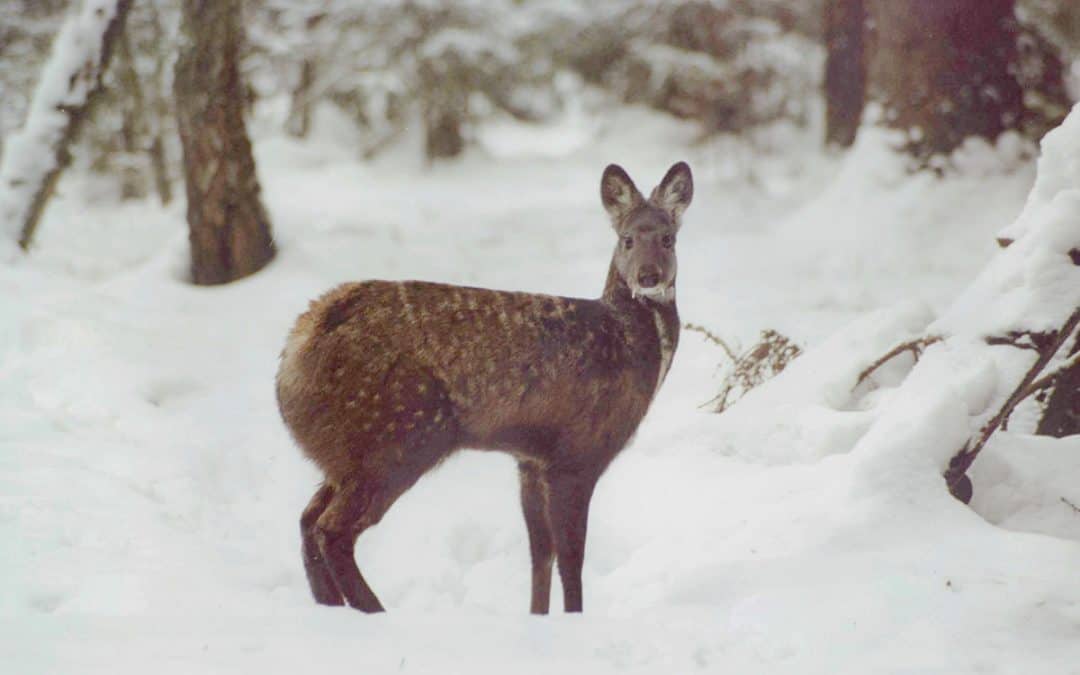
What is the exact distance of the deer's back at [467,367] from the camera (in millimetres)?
4527

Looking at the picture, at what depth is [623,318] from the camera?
5.21m

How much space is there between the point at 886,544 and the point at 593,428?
127 centimetres

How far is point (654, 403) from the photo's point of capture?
23.9 feet

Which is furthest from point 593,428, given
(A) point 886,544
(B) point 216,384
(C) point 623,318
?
(B) point 216,384

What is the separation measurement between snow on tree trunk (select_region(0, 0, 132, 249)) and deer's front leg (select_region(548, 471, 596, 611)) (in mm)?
6857

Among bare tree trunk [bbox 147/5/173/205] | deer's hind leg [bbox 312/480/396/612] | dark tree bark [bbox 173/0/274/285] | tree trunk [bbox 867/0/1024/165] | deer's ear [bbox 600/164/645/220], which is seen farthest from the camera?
bare tree trunk [bbox 147/5/173/205]

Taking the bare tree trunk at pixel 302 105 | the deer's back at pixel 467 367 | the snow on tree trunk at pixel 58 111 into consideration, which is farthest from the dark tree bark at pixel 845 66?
the deer's back at pixel 467 367

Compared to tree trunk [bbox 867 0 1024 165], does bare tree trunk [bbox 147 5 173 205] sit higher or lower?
lower

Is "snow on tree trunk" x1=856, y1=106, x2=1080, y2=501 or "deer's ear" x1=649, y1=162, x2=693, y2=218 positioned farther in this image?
"deer's ear" x1=649, y1=162, x2=693, y2=218

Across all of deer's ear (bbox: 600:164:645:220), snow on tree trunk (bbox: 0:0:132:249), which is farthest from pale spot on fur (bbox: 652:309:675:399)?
snow on tree trunk (bbox: 0:0:132:249)

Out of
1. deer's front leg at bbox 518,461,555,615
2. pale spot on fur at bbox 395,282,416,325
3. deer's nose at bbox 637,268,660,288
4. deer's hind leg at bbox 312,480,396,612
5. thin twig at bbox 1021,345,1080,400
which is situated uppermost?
deer's nose at bbox 637,268,660,288

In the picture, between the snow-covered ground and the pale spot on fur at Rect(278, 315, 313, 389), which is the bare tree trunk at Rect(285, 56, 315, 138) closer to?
the snow-covered ground

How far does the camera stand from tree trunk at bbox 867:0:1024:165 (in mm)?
9672

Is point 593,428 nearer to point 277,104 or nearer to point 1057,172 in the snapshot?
point 1057,172
